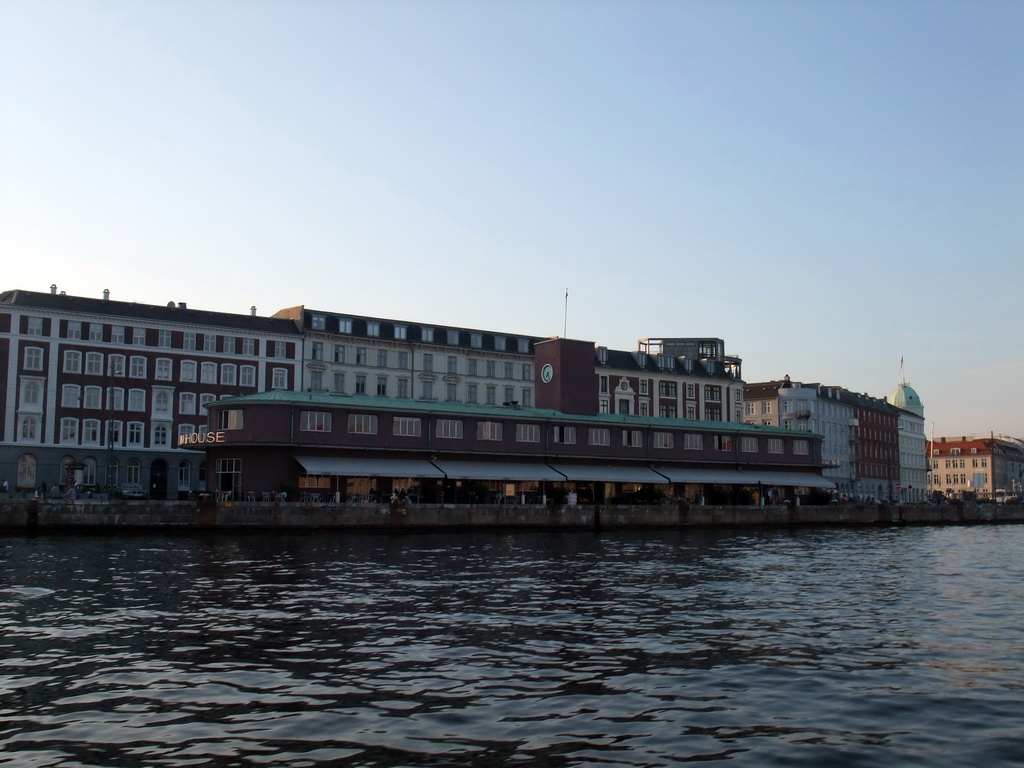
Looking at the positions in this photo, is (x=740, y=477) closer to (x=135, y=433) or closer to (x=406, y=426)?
(x=406, y=426)

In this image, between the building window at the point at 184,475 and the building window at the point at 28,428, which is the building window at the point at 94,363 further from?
the building window at the point at 184,475

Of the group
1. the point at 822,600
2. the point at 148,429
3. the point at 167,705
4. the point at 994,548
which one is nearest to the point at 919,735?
the point at 167,705

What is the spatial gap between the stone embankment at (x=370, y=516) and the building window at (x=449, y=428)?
1358cm

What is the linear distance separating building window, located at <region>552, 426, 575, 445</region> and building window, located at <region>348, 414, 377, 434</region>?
17.8 meters

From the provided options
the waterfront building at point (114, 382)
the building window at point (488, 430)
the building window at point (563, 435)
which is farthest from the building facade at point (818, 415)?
the waterfront building at point (114, 382)

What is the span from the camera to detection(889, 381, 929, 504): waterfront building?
597 feet

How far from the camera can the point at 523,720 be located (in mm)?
15062

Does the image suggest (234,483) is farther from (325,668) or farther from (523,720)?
(523,720)

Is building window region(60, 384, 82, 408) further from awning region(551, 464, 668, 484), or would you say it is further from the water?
the water

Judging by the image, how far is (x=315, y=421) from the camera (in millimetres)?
75562

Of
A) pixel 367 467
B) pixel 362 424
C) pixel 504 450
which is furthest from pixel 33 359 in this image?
pixel 504 450

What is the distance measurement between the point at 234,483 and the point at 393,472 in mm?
12099

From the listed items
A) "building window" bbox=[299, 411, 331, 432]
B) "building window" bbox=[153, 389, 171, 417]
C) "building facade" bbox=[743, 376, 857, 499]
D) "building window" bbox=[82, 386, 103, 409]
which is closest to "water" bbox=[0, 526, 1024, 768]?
"building window" bbox=[299, 411, 331, 432]

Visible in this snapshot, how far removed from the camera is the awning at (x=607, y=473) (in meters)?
86.6
